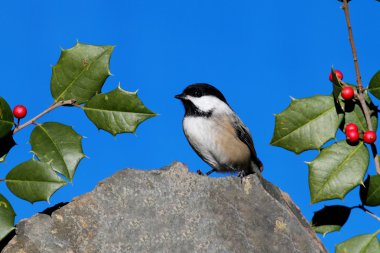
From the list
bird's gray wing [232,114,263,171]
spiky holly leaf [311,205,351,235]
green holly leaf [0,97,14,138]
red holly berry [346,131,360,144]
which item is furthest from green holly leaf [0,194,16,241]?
bird's gray wing [232,114,263,171]

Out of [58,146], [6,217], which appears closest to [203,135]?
[58,146]

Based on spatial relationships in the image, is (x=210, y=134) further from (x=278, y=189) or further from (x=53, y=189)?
(x=53, y=189)

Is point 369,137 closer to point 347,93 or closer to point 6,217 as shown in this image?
point 347,93

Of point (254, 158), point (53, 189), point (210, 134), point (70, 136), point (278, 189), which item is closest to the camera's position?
point (53, 189)

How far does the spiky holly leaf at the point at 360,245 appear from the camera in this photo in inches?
146

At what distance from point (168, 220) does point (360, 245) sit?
1.23 m

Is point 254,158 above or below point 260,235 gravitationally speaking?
above

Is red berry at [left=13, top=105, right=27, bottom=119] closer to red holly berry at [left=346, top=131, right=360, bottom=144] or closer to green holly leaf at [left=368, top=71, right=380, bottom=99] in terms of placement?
red holly berry at [left=346, top=131, right=360, bottom=144]

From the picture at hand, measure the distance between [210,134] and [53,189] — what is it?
201cm

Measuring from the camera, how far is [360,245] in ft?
12.2

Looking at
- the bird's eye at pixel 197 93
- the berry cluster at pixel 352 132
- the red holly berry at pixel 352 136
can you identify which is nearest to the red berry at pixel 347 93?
the berry cluster at pixel 352 132

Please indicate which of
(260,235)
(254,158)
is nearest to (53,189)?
(260,235)

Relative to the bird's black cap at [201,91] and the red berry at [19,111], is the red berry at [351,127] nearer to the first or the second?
the bird's black cap at [201,91]

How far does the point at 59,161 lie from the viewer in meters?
3.68
